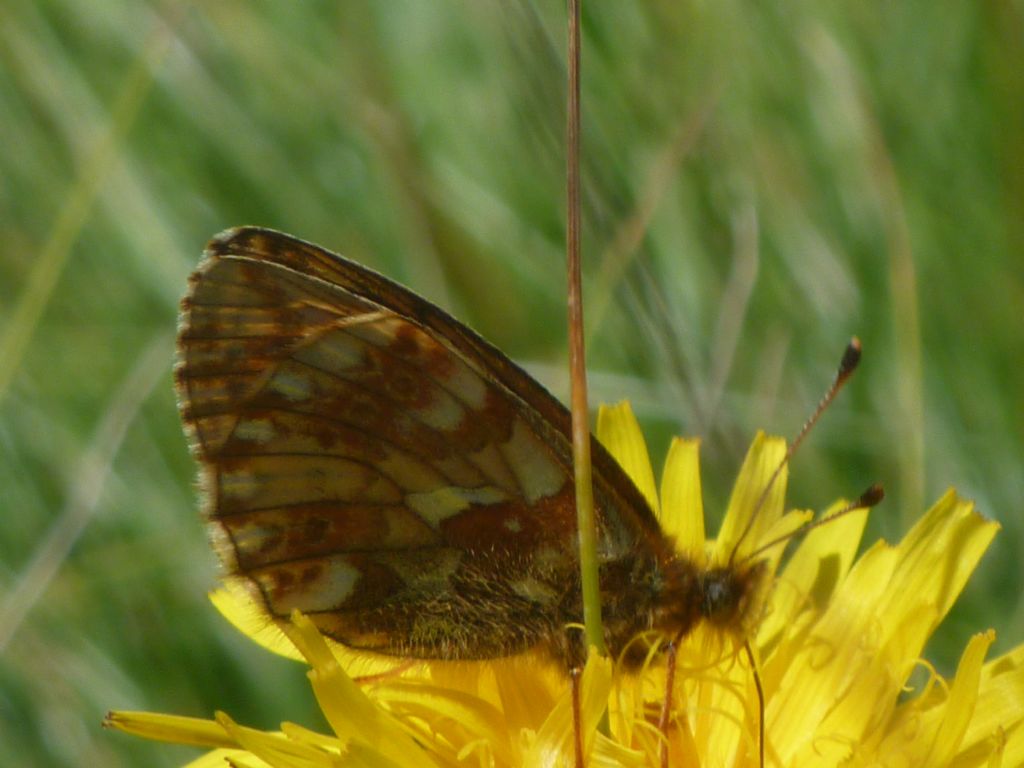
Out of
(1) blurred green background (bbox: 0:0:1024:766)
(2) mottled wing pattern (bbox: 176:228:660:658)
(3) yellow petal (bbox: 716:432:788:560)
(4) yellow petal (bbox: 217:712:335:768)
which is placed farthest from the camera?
(1) blurred green background (bbox: 0:0:1024:766)

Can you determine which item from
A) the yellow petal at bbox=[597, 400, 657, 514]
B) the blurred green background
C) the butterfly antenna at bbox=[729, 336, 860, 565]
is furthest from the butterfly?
the blurred green background

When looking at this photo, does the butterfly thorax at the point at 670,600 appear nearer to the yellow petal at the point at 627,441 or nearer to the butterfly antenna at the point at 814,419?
the butterfly antenna at the point at 814,419

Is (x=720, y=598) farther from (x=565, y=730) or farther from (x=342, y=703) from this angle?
(x=342, y=703)

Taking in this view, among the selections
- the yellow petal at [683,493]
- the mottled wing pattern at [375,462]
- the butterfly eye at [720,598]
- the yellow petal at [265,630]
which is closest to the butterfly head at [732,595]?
the butterfly eye at [720,598]

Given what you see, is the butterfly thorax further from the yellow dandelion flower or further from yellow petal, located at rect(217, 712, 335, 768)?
yellow petal, located at rect(217, 712, 335, 768)

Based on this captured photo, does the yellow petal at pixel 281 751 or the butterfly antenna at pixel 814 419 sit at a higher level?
the butterfly antenna at pixel 814 419

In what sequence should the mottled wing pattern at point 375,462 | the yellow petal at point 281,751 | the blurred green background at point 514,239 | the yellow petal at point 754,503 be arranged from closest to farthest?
the yellow petal at point 281,751, the mottled wing pattern at point 375,462, the yellow petal at point 754,503, the blurred green background at point 514,239

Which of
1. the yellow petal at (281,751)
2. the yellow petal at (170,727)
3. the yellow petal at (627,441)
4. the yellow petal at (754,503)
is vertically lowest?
the yellow petal at (281,751)

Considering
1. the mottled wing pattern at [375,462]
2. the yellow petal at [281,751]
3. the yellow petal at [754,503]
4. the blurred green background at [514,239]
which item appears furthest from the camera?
the blurred green background at [514,239]
